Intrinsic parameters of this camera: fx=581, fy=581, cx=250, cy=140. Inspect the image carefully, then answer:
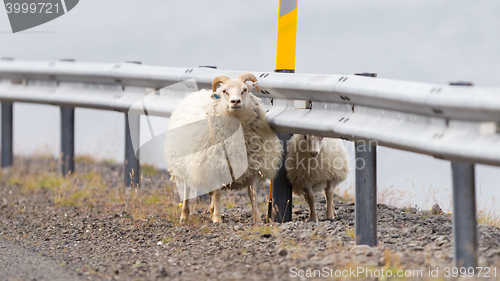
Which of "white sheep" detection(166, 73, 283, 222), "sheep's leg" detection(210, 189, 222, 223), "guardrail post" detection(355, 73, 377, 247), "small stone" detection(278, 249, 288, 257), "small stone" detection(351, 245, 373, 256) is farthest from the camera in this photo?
"sheep's leg" detection(210, 189, 222, 223)

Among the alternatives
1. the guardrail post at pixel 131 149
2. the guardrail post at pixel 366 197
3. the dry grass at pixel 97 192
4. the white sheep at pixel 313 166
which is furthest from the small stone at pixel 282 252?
the guardrail post at pixel 131 149

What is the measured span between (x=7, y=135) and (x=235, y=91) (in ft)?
23.2

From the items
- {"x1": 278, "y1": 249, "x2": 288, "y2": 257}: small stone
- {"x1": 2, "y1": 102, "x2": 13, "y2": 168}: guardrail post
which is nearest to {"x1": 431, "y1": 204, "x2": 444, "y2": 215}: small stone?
{"x1": 278, "y1": 249, "x2": 288, "y2": 257}: small stone

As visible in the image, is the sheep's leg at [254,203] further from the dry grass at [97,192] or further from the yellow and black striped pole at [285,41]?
the yellow and black striped pole at [285,41]

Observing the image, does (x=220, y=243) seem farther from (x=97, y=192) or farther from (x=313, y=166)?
(x=97, y=192)

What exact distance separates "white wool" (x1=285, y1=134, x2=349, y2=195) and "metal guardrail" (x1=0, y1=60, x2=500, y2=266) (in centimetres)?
83

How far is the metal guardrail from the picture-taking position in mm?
3928

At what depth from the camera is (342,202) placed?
8.77 metres

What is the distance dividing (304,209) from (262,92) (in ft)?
6.67

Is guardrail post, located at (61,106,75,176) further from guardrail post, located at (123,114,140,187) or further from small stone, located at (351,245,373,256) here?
small stone, located at (351,245,373,256)

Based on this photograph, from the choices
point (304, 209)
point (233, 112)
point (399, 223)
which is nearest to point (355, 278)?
point (399, 223)

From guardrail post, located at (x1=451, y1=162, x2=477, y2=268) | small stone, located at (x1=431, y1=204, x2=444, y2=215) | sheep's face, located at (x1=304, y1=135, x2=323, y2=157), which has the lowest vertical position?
small stone, located at (x1=431, y1=204, x2=444, y2=215)

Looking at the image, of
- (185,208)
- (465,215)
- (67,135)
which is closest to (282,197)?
(185,208)

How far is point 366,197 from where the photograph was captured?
17.3 feet
